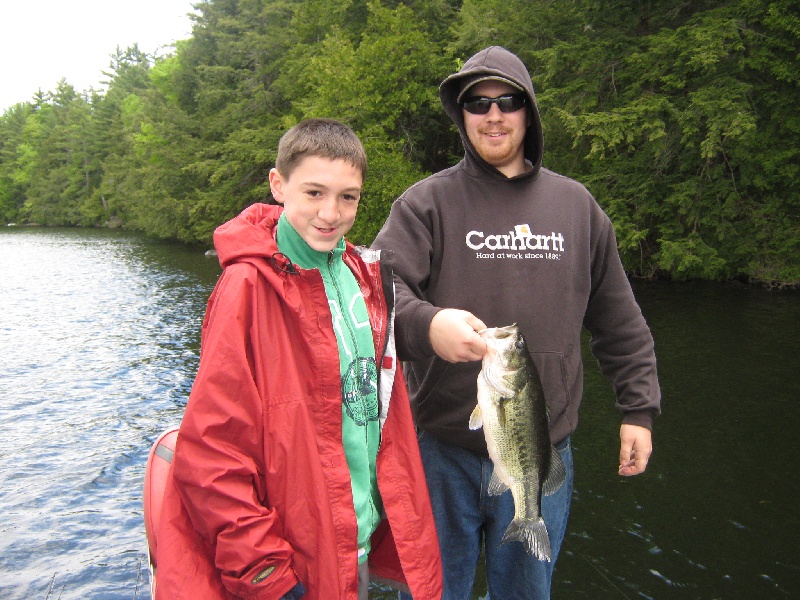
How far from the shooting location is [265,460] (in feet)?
6.56

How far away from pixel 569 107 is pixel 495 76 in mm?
15607

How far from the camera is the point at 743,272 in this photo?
1617 centimetres

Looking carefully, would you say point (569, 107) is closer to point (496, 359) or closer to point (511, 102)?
point (511, 102)

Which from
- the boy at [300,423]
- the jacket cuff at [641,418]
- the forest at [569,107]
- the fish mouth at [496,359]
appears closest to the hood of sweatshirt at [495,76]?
the boy at [300,423]

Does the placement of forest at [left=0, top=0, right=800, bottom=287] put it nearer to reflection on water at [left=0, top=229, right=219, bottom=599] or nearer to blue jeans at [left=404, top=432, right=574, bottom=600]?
reflection on water at [left=0, top=229, right=219, bottom=599]

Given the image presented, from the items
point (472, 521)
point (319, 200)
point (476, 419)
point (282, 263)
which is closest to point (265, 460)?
point (282, 263)

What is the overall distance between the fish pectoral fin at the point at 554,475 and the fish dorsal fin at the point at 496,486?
6.4 inches

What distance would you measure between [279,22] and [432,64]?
13.2 meters

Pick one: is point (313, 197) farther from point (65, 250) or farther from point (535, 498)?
point (65, 250)

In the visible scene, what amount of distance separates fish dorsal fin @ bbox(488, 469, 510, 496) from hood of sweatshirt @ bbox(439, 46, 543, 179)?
46.0 inches

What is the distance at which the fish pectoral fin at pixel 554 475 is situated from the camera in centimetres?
252

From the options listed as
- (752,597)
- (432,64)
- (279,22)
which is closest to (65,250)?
(279,22)

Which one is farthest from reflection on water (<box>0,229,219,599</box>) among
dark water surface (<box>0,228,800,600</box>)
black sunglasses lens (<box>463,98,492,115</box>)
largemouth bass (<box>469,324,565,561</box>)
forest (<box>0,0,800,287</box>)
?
forest (<box>0,0,800,287</box>)

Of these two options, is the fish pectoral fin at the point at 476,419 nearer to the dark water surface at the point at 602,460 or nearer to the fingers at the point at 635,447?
the fingers at the point at 635,447
